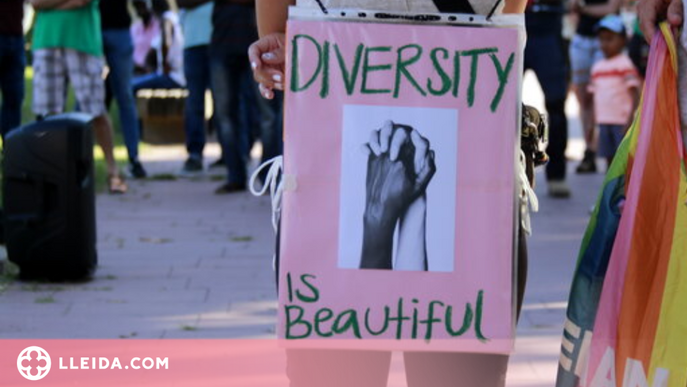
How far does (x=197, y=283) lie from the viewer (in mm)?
7004

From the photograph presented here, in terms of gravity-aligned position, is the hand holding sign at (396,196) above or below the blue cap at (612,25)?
above

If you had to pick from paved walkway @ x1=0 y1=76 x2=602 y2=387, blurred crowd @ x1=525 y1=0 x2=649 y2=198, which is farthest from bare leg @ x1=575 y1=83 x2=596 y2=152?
paved walkway @ x1=0 y1=76 x2=602 y2=387

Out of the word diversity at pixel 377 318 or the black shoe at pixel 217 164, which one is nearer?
the word diversity at pixel 377 318

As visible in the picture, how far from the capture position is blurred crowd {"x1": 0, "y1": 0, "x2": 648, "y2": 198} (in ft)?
31.4

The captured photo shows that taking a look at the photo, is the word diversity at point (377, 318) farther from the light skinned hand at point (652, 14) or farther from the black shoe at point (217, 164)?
the black shoe at point (217, 164)

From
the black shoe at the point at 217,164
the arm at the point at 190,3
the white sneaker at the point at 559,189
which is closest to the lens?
the white sneaker at the point at 559,189

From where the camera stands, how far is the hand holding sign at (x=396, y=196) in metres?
2.60

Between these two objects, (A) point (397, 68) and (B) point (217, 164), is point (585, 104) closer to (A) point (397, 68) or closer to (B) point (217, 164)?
(B) point (217, 164)

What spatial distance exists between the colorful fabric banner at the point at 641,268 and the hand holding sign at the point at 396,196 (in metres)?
0.66

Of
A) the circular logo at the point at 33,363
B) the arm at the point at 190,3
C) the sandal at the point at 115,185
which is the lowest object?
the sandal at the point at 115,185

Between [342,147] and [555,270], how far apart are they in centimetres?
501

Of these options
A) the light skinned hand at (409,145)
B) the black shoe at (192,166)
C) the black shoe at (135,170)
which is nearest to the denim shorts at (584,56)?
the black shoe at (192,166)

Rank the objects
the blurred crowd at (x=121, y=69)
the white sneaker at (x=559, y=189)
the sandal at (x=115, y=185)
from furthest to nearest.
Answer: the sandal at (x=115, y=185) → the white sneaker at (x=559, y=189) → the blurred crowd at (x=121, y=69)

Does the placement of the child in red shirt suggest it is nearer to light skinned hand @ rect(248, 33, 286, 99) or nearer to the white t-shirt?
the white t-shirt
